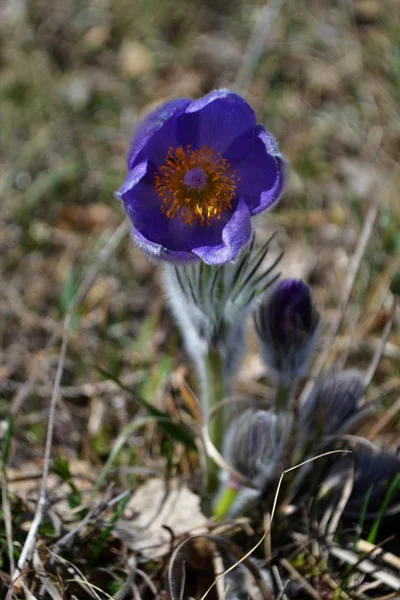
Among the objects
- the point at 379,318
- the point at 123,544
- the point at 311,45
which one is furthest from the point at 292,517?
the point at 311,45

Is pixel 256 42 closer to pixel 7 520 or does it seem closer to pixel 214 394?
pixel 214 394

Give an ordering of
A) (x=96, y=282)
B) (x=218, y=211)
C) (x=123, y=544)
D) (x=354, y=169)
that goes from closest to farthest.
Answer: (x=218, y=211), (x=123, y=544), (x=96, y=282), (x=354, y=169)


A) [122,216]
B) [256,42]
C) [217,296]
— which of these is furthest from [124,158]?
[217,296]

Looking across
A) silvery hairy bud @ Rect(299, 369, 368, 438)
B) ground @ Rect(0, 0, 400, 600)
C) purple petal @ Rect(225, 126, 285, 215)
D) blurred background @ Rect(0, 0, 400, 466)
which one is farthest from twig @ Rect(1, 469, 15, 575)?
purple petal @ Rect(225, 126, 285, 215)

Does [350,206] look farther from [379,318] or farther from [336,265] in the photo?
[379,318]

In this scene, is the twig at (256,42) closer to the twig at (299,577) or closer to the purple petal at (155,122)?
the purple petal at (155,122)

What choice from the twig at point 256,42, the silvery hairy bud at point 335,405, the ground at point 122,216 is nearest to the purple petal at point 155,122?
the ground at point 122,216
